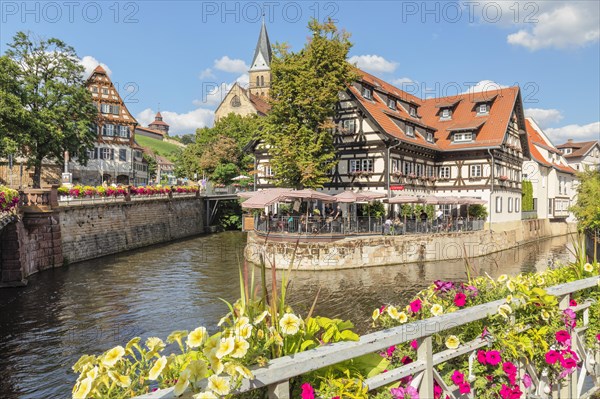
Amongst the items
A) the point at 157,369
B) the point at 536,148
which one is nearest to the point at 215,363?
the point at 157,369

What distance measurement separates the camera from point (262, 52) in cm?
9750

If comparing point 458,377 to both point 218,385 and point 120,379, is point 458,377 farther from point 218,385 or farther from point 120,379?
point 120,379

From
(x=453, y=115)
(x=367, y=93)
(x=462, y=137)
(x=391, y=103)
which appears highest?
(x=367, y=93)

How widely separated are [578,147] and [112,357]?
83.9m

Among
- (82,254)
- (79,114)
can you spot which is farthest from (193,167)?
(82,254)

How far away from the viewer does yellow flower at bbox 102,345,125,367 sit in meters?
2.39

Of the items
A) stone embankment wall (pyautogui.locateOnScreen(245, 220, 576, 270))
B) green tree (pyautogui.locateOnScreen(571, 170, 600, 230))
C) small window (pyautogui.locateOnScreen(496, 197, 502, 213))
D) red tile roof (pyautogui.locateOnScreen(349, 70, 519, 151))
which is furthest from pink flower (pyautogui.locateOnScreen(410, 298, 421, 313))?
small window (pyautogui.locateOnScreen(496, 197, 502, 213))

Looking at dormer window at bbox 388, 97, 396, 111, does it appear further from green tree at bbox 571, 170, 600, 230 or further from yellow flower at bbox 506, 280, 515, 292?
yellow flower at bbox 506, 280, 515, 292

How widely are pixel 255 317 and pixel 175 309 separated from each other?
1399 cm

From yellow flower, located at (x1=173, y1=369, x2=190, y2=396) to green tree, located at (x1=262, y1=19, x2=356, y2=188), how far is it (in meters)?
23.8

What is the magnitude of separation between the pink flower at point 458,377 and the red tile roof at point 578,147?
78432 mm

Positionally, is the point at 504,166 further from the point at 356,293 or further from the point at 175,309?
the point at 175,309

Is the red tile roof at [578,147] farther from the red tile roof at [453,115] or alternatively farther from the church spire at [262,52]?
the church spire at [262,52]

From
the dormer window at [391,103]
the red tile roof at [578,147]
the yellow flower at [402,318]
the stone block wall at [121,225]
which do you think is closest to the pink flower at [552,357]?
the yellow flower at [402,318]
